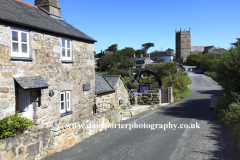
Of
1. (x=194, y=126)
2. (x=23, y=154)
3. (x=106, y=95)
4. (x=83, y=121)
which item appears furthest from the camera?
(x=106, y=95)

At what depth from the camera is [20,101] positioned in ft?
28.8

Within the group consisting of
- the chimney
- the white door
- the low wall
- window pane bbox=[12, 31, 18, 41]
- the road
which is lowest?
the road

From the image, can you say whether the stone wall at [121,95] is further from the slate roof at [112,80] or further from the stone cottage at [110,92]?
the slate roof at [112,80]

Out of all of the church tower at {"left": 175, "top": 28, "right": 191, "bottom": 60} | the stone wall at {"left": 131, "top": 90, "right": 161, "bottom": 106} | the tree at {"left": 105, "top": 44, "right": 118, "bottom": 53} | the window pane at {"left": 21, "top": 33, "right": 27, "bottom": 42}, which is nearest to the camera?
the window pane at {"left": 21, "top": 33, "right": 27, "bottom": 42}

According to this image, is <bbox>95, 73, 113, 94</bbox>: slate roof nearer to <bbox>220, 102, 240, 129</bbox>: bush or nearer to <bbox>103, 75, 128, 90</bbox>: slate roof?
<bbox>103, 75, 128, 90</bbox>: slate roof

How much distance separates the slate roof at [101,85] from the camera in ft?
46.7

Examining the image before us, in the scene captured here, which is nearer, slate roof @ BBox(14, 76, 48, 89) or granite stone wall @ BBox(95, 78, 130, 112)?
slate roof @ BBox(14, 76, 48, 89)

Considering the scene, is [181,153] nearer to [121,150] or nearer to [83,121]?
[121,150]

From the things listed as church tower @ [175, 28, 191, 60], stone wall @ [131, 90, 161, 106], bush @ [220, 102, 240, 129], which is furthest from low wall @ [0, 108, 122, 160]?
church tower @ [175, 28, 191, 60]

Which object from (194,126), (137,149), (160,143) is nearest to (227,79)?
→ (194,126)

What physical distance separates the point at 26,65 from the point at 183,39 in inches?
4811

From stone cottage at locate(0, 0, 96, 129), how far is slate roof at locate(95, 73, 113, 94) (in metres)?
1.32

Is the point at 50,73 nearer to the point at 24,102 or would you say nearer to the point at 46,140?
the point at 24,102

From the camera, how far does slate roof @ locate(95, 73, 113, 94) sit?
46.7 ft
